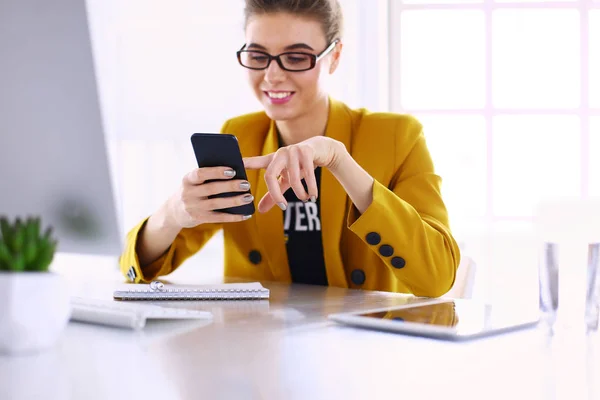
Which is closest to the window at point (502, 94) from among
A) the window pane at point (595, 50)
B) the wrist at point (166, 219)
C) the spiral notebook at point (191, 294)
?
the window pane at point (595, 50)

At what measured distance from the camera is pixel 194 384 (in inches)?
33.5

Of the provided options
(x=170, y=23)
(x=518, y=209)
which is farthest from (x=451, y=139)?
(x=170, y=23)

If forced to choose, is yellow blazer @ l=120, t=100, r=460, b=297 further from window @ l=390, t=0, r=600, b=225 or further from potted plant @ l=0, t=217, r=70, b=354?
window @ l=390, t=0, r=600, b=225

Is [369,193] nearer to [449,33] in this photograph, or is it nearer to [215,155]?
[215,155]

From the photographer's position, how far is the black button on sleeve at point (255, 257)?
199 cm

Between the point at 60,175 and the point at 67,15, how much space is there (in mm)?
170

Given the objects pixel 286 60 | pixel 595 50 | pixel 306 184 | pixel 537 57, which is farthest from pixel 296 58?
pixel 595 50

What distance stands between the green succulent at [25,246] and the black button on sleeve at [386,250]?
802 mm

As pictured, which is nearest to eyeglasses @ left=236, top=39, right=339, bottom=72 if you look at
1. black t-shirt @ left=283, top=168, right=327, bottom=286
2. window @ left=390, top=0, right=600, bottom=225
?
black t-shirt @ left=283, top=168, right=327, bottom=286

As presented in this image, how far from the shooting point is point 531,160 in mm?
3457

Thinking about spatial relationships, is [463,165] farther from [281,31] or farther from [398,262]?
[398,262]

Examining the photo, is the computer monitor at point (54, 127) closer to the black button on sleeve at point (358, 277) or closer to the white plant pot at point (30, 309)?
the white plant pot at point (30, 309)

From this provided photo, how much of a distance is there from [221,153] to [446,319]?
54 cm

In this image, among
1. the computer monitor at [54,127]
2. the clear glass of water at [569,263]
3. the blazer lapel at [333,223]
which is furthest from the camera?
the blazer lapel at [333,223]
